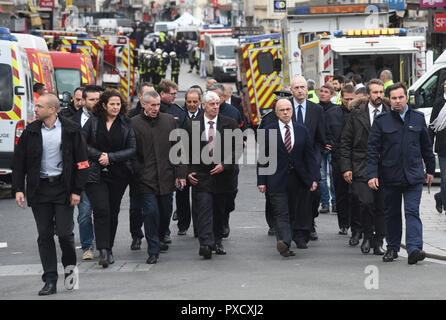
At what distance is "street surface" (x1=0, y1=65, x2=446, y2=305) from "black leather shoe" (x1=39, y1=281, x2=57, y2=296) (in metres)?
0.06

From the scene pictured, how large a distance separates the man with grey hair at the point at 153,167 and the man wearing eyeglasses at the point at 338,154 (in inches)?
89.8

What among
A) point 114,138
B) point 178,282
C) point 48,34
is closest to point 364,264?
point 178,282

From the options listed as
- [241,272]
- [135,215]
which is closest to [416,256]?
[241,272]

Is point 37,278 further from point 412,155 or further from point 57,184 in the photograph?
point 412,155

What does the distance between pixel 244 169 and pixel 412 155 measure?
1140 cm

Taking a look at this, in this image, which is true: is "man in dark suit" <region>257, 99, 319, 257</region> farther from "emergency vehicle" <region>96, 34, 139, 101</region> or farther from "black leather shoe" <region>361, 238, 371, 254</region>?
"emergency vehicle" <region>96, 34, 139, 101</region>

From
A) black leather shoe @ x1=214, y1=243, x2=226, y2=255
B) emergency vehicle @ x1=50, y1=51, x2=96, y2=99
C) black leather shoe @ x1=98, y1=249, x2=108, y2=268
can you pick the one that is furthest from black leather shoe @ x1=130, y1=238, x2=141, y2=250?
emergency vehicle @ x1=50, y1=51, x2=96, y2=99

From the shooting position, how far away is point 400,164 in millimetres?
10438

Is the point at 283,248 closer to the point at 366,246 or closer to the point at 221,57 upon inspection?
the point at 366,246

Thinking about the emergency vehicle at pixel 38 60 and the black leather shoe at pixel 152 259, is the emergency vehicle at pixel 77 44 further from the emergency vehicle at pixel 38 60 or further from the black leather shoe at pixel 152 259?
the black leather shoe at pixel 152 259

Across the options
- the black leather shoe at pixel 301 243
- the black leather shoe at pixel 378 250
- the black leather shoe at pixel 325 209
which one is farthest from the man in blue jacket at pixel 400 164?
the black leather shoe at pixel 325 209

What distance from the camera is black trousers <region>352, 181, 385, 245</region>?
11.3 metres

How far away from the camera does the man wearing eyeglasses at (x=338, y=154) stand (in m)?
12.8

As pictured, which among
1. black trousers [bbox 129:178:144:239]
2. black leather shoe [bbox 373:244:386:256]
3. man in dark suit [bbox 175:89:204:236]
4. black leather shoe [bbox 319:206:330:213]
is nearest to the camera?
black leather shoe [bbox 373:244:386:256]
